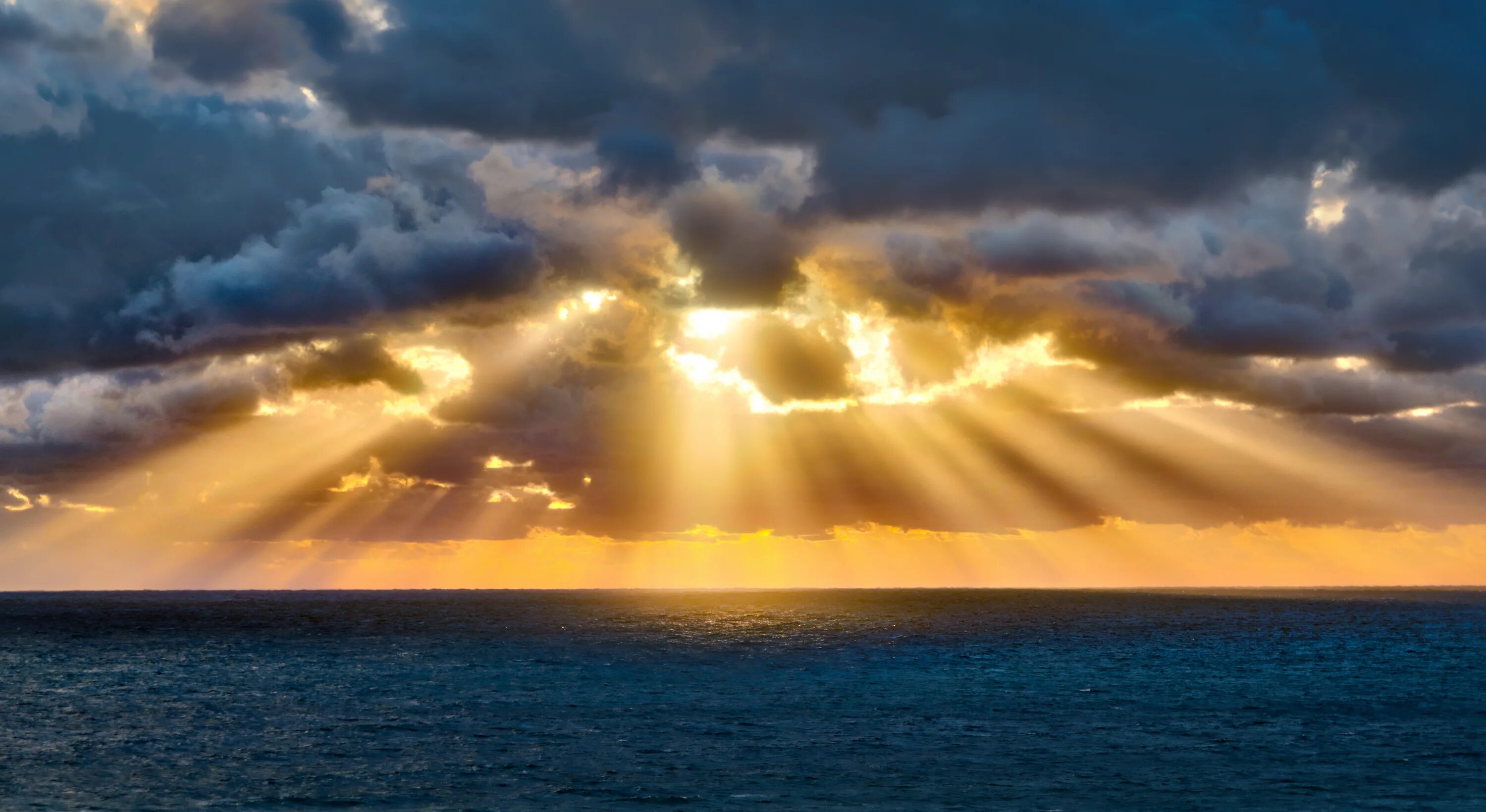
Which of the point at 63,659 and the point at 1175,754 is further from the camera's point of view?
the point at 63,659

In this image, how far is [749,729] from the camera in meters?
70.8

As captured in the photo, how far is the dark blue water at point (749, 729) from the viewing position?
52.6 meters

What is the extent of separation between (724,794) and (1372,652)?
351 ft

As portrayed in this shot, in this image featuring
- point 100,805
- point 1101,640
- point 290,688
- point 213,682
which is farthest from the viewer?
point 1101,640

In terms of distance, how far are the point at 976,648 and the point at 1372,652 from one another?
4186cm

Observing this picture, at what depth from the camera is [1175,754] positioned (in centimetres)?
6241

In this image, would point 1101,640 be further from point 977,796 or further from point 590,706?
point 977,796

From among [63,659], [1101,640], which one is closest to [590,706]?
[63,659]

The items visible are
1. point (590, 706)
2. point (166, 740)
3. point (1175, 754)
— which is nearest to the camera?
point (1175, 754)

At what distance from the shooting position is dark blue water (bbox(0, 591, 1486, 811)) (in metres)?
52.6

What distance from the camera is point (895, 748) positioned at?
63781mm

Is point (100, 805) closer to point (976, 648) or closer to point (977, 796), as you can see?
point (977, 796)

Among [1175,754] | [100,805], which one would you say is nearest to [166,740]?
[100,805]

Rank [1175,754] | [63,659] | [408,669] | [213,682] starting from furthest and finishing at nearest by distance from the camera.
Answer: [63,659], [408,669], [213,682], [1175,754]
